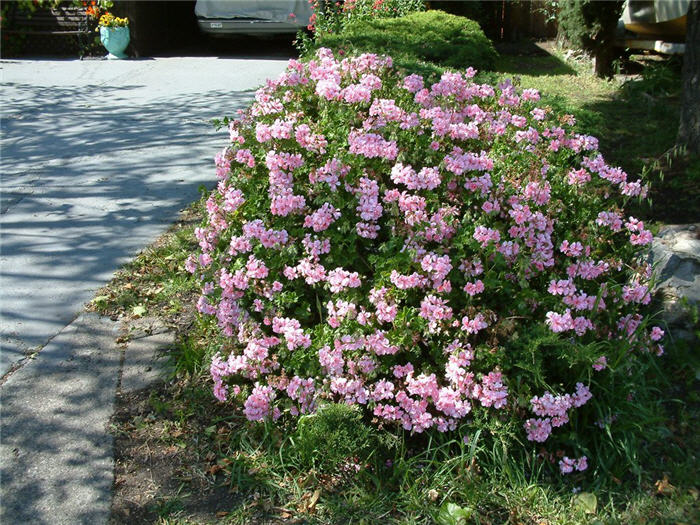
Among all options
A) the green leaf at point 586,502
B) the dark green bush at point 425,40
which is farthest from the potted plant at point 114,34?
the green leaf at point 586,502

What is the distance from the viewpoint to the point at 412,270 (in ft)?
9.68

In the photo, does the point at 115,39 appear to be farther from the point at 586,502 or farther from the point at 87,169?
the point at 586,502

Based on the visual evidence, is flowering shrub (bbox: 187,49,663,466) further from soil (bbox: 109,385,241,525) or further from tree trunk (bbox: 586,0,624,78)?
tree trunk (bbox: 586,0,624,78)

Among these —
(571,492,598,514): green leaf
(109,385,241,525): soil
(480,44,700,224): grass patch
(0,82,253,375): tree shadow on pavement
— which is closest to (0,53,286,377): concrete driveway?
(0,82,253,375): tree shadow on pavement

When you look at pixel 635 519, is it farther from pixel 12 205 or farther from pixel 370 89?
pixel 12 205

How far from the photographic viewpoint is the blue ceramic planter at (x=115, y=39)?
10.9 metres

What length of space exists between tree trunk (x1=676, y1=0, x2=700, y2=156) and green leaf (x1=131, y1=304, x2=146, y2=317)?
421 cm

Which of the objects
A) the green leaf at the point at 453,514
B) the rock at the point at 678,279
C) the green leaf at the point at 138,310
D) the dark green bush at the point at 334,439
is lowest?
the green leaf at the point at 453,514

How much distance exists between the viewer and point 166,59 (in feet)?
36.9

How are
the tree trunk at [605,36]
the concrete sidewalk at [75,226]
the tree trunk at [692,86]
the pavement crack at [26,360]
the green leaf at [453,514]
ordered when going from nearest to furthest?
the green leaf at [453,514], the concrete sidewalk at [75,226], the pavement crack at [26,360], the tree trunk at [692,86], the tree trunk at [605,36]

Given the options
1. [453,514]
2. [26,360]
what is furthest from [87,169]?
[453,514]

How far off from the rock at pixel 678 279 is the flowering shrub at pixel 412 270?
0.22 m

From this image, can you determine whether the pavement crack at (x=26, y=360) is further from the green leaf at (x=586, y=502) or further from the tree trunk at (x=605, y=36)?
the tree trunk at (x=605, y=36)

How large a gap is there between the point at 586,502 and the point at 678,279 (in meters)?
1.44
